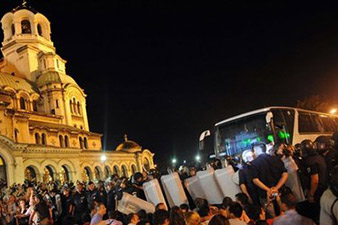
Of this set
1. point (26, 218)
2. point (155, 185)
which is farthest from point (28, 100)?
point (155, 185)

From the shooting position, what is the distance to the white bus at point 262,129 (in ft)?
48.3

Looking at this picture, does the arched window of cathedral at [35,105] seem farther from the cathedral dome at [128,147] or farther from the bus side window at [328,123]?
the bus side window at [328,123]

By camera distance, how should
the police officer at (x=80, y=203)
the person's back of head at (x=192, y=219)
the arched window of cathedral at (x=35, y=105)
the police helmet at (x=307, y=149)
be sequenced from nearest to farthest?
the person's back of head at (x=192, y=219) → the police helmet at (x=307, y=149) → the police officer at (x=80, y=203) → the arched window of cathedral at (x=35, y=105)

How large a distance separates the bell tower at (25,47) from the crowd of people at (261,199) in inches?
1639

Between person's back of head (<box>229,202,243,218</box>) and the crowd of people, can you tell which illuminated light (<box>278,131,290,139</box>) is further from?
person's back of head (<box>229,202,243,218</box>)

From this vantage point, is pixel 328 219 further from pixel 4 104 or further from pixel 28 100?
pixel 28 100

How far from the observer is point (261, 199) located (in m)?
6.98

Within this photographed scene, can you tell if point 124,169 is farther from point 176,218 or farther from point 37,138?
point 176,218

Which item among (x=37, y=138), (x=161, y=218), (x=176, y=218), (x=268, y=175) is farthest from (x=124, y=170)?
(x=176, y=218)

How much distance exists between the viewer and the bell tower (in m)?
48.8

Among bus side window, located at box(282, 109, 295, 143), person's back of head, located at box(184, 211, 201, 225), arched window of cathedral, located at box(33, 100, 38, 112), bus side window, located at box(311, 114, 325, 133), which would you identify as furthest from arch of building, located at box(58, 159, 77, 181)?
person's back of head, located at box(184, 211, 201, 225)

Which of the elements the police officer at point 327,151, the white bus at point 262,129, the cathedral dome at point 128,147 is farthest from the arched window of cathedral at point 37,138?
the police officer at point 327,151

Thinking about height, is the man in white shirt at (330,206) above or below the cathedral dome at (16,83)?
below

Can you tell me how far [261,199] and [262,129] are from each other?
835 centimetres
